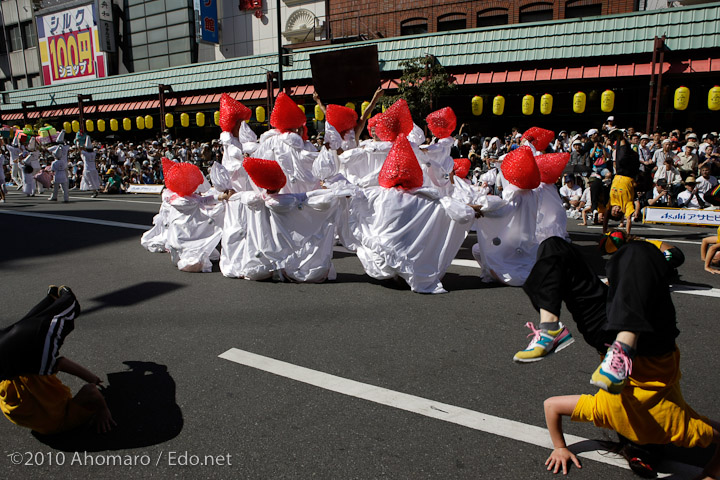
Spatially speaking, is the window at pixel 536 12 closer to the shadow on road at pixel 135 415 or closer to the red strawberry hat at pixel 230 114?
the red strawberry hat at pixel 230 114

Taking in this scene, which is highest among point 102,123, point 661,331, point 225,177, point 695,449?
point 102,123

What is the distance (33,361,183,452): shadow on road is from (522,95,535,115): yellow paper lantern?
15235 mm

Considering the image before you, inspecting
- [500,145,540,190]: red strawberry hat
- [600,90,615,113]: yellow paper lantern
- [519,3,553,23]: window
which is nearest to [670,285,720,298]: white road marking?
[500,145,540,190]: red strawberry hat

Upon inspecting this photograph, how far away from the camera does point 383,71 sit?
1931cm

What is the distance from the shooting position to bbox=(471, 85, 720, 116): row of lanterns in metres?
13.9

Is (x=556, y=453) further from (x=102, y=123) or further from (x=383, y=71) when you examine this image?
(x=102, y=123)

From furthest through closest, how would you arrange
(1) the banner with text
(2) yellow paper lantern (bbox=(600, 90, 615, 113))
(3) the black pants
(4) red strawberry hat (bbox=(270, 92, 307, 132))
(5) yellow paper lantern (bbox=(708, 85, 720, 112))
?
(2) yellow paper lantern (bbox=(600, 90, 615, 113))
(5) yellow paper lantern (bbox=(708, 85, 720, 112))
(1) the banner with text
(4) red strawberry hat (bbox=(270, 92, 307, 132))
(3) the black pants

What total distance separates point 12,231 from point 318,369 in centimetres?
903

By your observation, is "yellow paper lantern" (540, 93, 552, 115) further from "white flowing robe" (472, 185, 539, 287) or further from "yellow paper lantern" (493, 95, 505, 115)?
"white flowing robe" (472, 185, 539, 287)

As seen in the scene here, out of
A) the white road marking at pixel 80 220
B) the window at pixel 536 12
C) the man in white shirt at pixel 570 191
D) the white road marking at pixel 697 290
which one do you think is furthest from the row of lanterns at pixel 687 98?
the white road marking at pixel 80 220

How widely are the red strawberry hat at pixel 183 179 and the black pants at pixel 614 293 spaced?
5.39 metres

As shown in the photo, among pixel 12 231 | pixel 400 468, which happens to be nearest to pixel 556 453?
pixel 400 468

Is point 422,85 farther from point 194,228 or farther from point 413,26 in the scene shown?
point 194,228

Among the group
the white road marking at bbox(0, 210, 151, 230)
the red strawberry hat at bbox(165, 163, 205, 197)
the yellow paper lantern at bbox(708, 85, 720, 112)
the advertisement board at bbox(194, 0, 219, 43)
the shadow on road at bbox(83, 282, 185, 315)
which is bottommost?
the shadow on road at bbox(83, 282, 185, 315)
